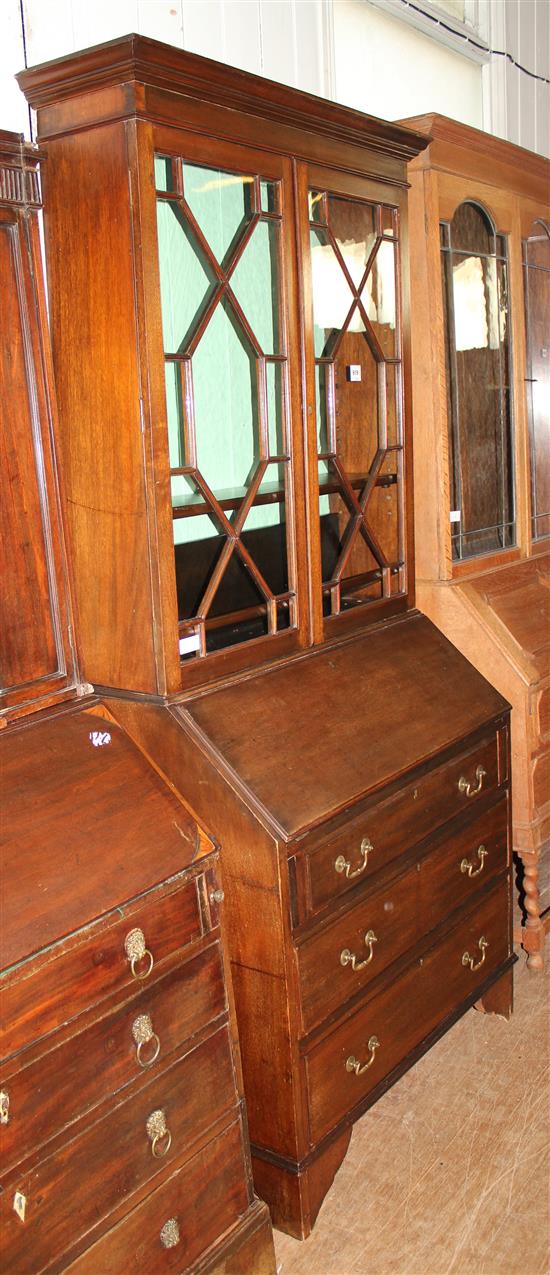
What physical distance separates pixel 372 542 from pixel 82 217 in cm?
102

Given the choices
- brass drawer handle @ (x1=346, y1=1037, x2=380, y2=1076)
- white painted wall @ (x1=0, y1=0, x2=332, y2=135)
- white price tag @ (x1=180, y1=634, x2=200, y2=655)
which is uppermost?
white painted wall @ (x1=0, y1=0, x2=332, y2=135)

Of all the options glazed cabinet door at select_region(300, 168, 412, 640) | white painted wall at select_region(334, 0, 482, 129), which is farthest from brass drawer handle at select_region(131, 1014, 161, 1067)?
white painted wall at select_region(334, 0, 482, 129)

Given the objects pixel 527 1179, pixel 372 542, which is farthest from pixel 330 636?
pixel 527 1179

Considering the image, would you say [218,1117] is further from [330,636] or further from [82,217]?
[82,217]

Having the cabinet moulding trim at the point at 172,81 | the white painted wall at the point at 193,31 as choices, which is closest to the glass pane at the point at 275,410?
the cabinet moulding trim at the point at 172,81

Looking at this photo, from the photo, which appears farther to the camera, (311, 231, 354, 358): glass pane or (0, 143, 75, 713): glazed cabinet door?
(311, 231, 354, 358): glass pane

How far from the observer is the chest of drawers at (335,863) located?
1.99 meters

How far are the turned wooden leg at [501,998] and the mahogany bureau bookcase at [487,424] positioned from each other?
0.77 ft

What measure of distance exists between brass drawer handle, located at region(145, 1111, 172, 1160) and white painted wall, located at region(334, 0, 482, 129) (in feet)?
8.39

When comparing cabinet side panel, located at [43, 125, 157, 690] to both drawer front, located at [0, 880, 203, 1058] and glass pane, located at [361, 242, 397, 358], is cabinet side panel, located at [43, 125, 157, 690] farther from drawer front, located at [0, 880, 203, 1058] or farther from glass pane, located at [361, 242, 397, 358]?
A: glass pane, located at [361, 242, 397, 358]

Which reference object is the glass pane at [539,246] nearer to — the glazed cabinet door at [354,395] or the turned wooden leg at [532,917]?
the glazed cabinet door at [354,395]

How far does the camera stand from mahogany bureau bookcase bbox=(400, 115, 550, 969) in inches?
111

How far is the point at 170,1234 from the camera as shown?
181 cm

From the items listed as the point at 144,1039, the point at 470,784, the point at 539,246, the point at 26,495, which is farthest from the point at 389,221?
the point at 144,1039
